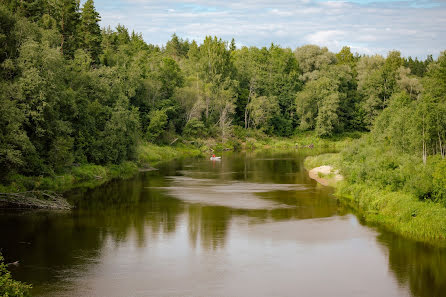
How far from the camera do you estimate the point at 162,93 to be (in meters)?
81.2

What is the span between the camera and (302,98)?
10075 cm

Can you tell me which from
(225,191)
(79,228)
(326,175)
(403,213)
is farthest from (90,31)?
(403,213)

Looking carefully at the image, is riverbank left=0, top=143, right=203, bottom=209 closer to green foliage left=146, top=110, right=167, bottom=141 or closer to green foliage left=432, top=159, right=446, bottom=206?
green foliage left=146, top=110, right=167, bottom=141

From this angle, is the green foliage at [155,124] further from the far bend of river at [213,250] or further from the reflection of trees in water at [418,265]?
the reflection of trees in water at [418,265]

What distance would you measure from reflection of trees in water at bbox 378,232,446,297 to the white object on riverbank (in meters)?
19.3

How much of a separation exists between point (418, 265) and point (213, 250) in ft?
33.6

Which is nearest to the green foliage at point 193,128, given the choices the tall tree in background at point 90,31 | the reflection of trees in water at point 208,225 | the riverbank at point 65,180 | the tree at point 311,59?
the riverbank at point 65,180

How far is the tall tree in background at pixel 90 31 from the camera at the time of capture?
6384 cm

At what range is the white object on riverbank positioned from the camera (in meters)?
46.4

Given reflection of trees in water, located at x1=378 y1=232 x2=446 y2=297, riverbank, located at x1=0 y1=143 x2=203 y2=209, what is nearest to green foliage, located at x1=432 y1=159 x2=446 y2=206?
reflection of trees in water, located at x1=378 y1=232 x2=446 y2=297

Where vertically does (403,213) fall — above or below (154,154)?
below

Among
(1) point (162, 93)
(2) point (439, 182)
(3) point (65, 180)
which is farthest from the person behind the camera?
(1) point (162, 93)

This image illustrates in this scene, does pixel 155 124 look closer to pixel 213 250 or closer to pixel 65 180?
pixel 65 180

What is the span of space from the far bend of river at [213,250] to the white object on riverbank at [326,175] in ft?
20.0
